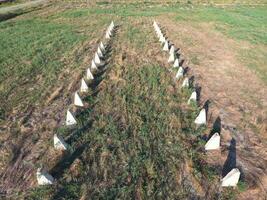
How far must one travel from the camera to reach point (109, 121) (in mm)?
8828

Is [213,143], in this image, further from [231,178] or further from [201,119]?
[231,178]

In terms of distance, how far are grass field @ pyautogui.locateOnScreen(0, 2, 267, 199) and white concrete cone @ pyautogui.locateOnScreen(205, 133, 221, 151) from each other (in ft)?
0.70

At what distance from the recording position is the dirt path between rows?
7.54 m

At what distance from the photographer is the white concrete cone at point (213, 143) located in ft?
25.1

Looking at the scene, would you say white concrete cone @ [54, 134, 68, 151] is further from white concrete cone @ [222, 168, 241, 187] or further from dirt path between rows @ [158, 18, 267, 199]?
dirt path between rows @ [158, 18, 267, 199]

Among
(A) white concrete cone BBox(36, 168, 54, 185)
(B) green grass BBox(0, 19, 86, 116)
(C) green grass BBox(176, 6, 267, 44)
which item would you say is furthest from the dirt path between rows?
(B) green grass BBox(0, 19, 86, 116)

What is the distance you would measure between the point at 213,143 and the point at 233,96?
3.70 metres

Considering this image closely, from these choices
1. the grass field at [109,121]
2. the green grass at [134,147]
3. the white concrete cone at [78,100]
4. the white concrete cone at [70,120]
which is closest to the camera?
the green grass at [134,147]

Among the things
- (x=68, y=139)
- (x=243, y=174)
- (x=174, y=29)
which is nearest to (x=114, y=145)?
(x=68, y=139)

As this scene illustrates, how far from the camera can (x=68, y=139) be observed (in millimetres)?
8102

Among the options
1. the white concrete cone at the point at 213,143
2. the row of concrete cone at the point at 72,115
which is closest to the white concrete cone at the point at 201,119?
the white concrete cone at the point at 213,143

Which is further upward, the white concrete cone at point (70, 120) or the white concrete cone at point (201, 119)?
the white concrete cone at point (70, 120)

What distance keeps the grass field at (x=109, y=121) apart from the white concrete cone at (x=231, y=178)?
0.54ft

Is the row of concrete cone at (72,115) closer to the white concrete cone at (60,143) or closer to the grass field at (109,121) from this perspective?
the white concrete cone at (60,143)
